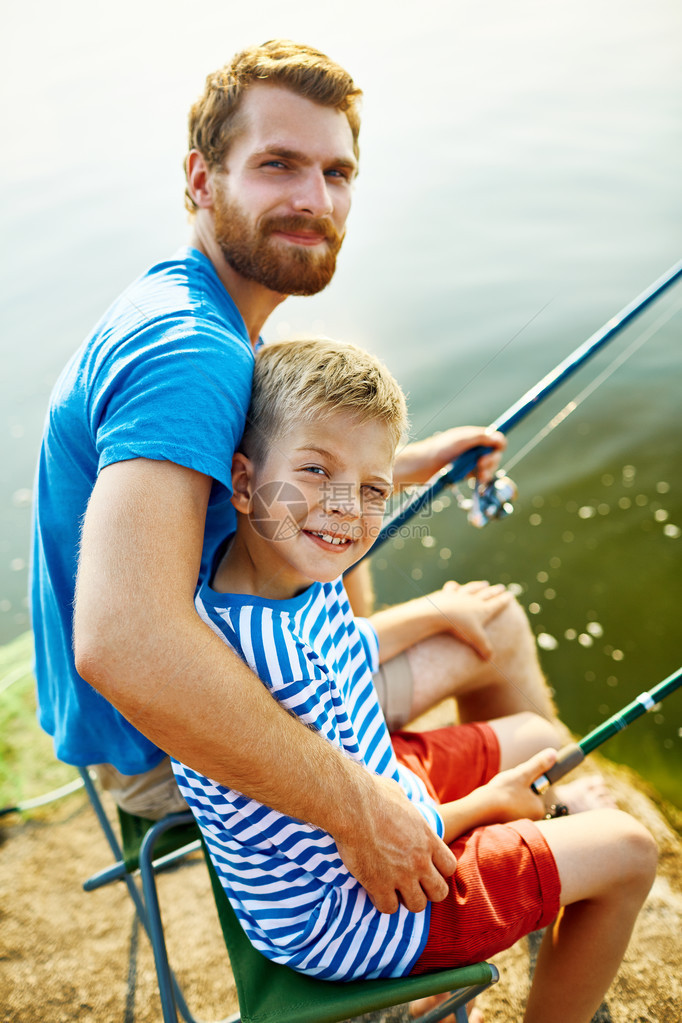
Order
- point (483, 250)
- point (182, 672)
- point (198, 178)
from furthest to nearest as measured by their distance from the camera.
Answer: point (483, 250)
point (198, 178)
point (182, 672)

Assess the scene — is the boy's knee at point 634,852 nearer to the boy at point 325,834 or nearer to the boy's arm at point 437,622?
the boy at point 325,834

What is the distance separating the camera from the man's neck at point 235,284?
4.32 feet

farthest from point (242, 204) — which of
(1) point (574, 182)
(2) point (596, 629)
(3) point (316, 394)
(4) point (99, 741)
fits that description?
(1) point (574, 182)

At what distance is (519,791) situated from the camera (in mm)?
1143

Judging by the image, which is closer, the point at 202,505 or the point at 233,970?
the point at 202,505

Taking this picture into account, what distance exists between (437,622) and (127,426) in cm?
83

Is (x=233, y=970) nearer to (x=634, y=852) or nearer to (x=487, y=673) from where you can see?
(x=634, y=852)

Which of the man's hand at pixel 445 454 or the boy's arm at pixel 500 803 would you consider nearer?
the boy's arm at pixel 500 803

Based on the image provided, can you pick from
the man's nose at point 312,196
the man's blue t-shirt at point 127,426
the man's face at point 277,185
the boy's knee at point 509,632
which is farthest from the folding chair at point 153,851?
the man's nose at point 312,196

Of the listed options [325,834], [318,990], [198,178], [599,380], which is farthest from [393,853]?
[599,380]

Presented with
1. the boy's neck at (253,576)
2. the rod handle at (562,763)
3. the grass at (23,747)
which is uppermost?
the boy's neck at (253,576)

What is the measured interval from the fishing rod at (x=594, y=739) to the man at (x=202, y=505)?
289 mm

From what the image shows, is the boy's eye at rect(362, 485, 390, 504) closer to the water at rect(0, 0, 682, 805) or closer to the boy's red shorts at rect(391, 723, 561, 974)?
the boy's red shorts at rect(391, 723, 561, 974)

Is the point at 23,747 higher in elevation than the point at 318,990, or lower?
lower
